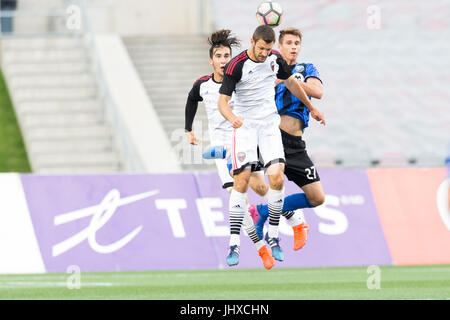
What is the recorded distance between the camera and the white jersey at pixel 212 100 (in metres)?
8.30

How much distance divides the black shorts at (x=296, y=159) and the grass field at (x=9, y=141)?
743 inches

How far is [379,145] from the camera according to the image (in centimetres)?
2812

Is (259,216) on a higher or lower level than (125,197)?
lower

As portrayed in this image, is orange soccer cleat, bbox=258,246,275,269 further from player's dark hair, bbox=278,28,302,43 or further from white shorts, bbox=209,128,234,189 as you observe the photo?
player's dark hair, bbox=278,28,302,43

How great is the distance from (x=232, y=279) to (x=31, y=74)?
44.0 feet

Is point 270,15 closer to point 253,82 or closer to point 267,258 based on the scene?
point 253,82

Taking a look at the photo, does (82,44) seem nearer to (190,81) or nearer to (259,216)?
(190,81)

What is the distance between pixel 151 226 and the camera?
18.2m

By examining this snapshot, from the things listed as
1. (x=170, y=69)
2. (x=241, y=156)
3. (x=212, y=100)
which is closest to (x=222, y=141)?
(x=212, y=100)

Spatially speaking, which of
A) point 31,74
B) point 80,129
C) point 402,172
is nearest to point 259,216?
point 402,172

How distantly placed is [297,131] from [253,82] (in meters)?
0.69

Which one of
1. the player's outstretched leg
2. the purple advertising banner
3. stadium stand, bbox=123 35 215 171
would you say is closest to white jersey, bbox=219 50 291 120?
the player's outstretched leg

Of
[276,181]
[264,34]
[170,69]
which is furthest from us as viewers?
[170,69]

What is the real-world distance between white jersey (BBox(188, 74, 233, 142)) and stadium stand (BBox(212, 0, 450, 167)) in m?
17.6
